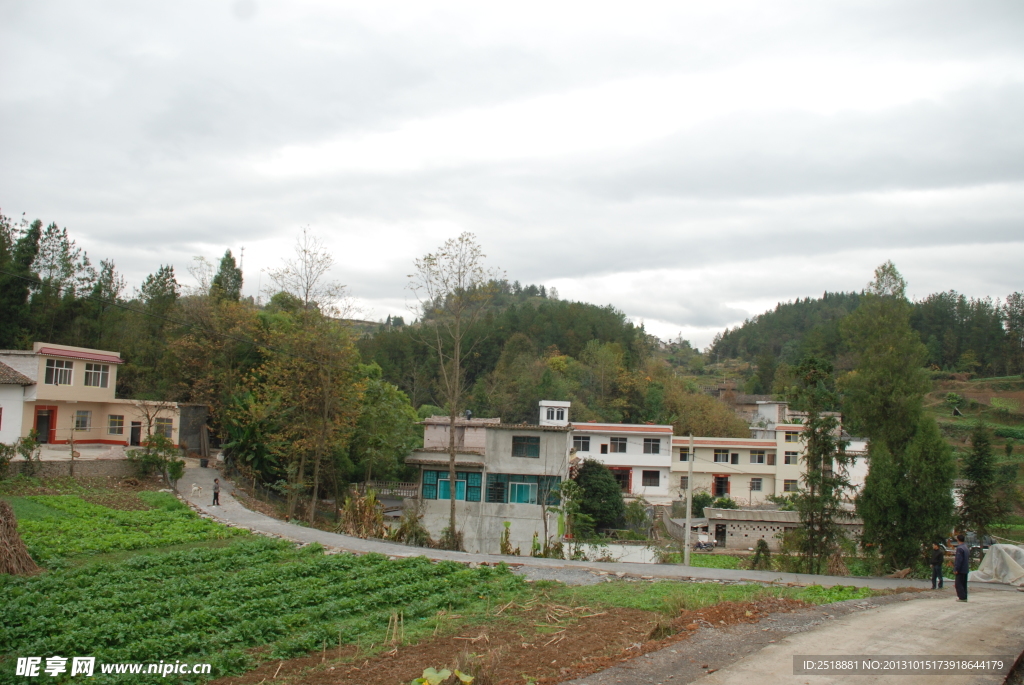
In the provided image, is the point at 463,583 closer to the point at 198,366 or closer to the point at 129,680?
the point at 129,680

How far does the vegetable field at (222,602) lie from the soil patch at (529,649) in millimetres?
774

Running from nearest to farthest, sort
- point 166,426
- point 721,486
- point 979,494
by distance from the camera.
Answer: point 979,494 → point 166,426 → point 721,486

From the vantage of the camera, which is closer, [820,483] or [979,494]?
[820,483]

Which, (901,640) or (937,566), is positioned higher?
(901,640)

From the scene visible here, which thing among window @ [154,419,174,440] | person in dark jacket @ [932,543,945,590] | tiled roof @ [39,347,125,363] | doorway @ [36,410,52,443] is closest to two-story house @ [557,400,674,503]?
window @ [154,419,174,440]

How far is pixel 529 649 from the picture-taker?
9031 millimetres

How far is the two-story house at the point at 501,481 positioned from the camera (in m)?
28.8

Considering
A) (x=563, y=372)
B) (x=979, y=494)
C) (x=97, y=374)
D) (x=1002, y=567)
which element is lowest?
(x=1002, y=567)

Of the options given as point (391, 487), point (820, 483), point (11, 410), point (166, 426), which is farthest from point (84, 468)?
point (820, 483)

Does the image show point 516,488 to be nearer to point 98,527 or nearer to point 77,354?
point 98,527

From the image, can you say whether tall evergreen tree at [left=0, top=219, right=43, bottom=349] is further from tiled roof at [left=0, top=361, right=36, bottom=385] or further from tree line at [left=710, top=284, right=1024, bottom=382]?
tree line at [left=710, top=284, right=1024, bottom=382]

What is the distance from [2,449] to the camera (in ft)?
70.0

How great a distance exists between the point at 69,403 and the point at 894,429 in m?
33.5

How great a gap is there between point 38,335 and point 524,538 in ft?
104
